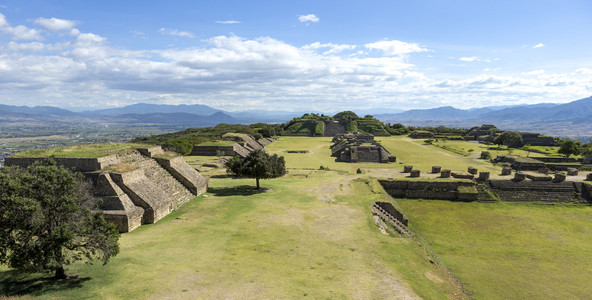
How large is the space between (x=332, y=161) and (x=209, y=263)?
1926 inches

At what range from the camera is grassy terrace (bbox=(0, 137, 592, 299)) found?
42.3 ft

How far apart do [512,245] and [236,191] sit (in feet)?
80.5

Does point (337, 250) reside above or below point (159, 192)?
below

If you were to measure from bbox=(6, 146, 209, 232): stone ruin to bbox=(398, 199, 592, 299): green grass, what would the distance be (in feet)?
68.7

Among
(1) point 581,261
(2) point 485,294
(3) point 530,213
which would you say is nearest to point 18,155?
(2) point 485,294

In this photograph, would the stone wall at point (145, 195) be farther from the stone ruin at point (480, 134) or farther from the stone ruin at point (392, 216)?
the stone ruin at point (480, 134)

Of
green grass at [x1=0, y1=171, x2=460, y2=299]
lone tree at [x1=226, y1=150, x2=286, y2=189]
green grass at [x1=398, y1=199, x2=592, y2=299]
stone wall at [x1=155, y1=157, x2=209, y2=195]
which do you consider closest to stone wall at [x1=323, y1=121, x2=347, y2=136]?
green grass at [x1=398, y1=199, x2=592, y2=299]

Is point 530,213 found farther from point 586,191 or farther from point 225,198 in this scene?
point 225,198

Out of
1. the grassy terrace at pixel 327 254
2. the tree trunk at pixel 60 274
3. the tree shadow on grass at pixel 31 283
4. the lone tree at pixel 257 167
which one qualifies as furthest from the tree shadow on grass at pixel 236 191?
the tree shadow on grass at pixel 31 283

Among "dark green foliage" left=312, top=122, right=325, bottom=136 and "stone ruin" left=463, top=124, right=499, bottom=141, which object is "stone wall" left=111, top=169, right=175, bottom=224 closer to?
"dark green foliage" left=312, top=122, right=325, bottom=136

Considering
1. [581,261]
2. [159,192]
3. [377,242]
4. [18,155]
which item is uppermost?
[18,155]

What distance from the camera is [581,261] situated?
20062 mm

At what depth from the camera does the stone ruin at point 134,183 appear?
20.4 meters

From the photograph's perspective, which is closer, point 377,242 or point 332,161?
point 377,242
